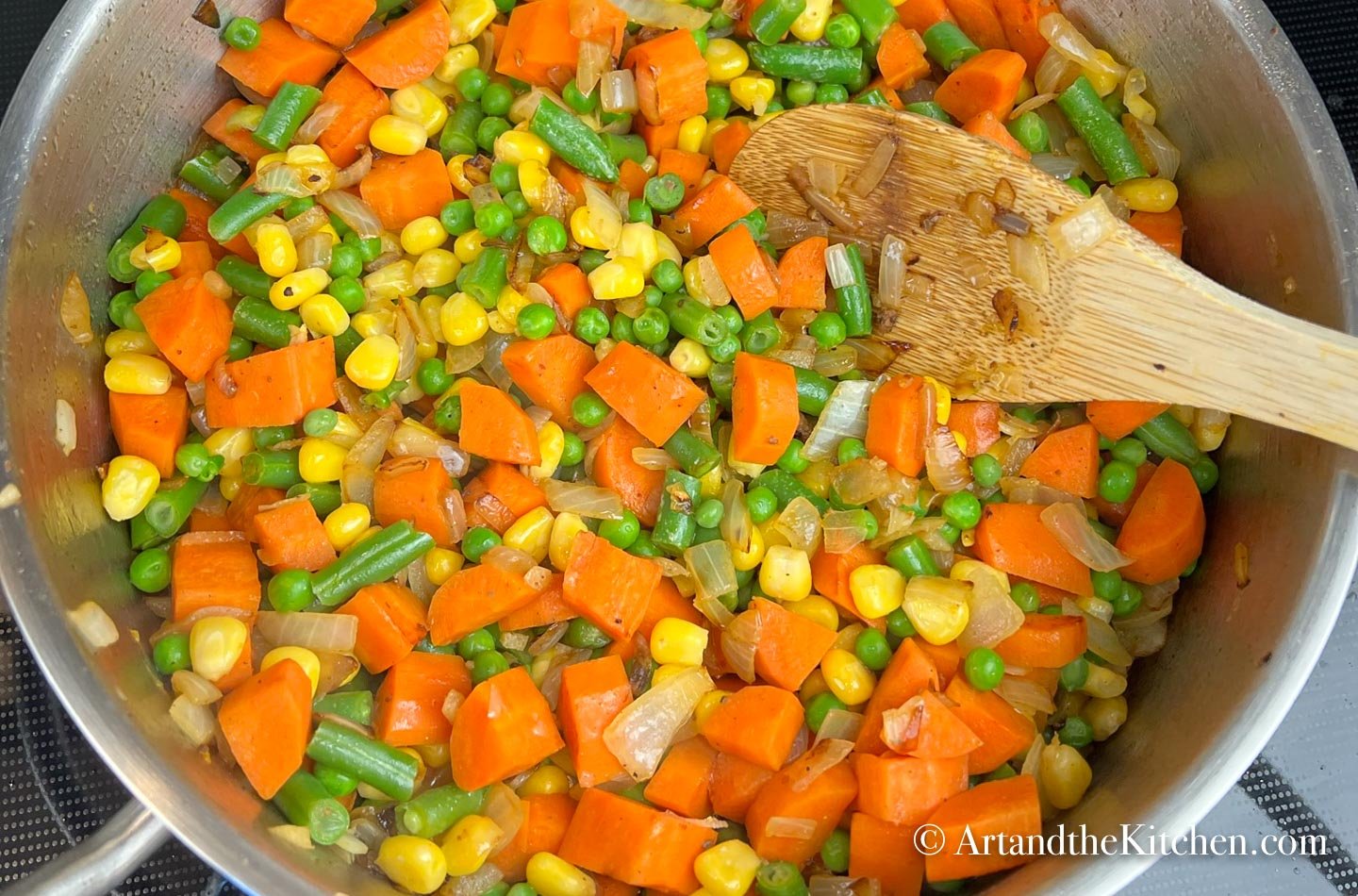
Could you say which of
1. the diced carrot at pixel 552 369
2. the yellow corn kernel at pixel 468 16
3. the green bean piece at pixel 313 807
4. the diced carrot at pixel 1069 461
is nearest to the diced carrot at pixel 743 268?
the diced carrot at pixel 552 369

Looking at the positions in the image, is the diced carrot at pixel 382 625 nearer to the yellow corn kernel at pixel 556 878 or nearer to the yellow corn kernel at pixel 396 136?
the yellow corn kernel at pixel 556 878

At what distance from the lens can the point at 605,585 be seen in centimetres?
338

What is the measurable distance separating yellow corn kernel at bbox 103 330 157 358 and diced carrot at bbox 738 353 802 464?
186 centimetres

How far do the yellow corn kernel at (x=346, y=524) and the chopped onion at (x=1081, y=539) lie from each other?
2178mm

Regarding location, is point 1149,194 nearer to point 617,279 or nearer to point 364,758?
point 617,279

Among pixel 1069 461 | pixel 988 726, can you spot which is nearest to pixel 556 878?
pixel 988 726

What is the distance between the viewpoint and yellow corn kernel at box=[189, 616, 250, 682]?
10.3 ft

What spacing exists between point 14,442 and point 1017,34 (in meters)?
3.45

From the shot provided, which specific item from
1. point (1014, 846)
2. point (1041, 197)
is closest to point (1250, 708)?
point (1014, 846)

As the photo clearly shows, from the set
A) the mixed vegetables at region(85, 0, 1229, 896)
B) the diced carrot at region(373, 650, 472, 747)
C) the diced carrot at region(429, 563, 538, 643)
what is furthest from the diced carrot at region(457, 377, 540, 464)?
the diced carrot at region(373, 650, 472, 747)

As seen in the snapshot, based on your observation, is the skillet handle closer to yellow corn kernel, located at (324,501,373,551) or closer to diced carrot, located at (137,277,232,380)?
yellow corn kernel, located at (324,501,373,551)

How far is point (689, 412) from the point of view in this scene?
→ 3.61m

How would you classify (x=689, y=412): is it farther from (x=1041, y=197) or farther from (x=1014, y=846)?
(x=1014, y=846)

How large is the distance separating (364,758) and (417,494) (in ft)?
2.62
